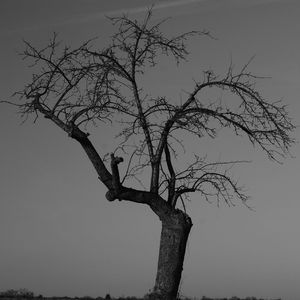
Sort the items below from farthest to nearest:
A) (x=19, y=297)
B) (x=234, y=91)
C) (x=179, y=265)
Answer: (x=19, y=297) → (x=234, y=91) → (x=179, y=265)

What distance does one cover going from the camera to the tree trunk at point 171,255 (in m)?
15.6

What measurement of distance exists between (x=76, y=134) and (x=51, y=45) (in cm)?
284

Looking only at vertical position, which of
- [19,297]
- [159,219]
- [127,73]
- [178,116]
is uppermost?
[127,73]

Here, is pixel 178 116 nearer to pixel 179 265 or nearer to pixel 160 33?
pixel 160 33

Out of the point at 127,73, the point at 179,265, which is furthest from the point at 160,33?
the point at 179,265

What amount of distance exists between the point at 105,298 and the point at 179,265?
311cm

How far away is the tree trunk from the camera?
15.6 meters

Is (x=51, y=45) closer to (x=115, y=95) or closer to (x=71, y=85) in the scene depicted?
(x=71, y=85)

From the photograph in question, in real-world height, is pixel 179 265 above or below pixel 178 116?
below

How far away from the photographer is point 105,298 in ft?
58.2

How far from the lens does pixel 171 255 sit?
15609 millimetres

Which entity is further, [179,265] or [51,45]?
[51,45]

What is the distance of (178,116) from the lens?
16234mm

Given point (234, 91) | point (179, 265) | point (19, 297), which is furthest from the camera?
point (19, 297)
